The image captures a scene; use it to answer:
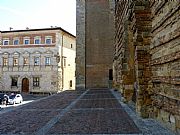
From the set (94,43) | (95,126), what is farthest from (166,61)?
(94,43)

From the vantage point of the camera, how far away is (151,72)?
803 cm

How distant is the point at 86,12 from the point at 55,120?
22975 millimetres

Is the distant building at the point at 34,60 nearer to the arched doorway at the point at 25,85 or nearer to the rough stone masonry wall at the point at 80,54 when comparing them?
the arched doorway at the point at 25,85

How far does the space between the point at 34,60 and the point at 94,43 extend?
45.7 feet

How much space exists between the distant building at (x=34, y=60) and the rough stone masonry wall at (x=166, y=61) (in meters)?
31.2

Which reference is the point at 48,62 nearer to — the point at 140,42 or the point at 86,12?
the point at 86,12

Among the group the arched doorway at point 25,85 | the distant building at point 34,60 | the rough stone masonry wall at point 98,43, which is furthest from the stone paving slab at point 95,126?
the arched doorway at point 25,85

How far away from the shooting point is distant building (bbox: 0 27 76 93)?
38.2 meters

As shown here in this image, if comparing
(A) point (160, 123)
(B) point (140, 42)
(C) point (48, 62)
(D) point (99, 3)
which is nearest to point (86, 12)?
(D) point (99, 3)

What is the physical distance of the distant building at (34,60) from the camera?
125 ft

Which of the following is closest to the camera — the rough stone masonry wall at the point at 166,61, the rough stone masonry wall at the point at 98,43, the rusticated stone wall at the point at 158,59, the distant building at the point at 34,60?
the rough stone masonry wall at the point at 166,61

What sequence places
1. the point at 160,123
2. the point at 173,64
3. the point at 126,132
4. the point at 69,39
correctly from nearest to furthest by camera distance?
the point at 173,64 → the point at 126,132 → the point at 160,123 → the point at 69,39

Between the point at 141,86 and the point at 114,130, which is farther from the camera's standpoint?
the point at 141,86

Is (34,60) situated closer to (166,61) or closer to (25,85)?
(25,85)
